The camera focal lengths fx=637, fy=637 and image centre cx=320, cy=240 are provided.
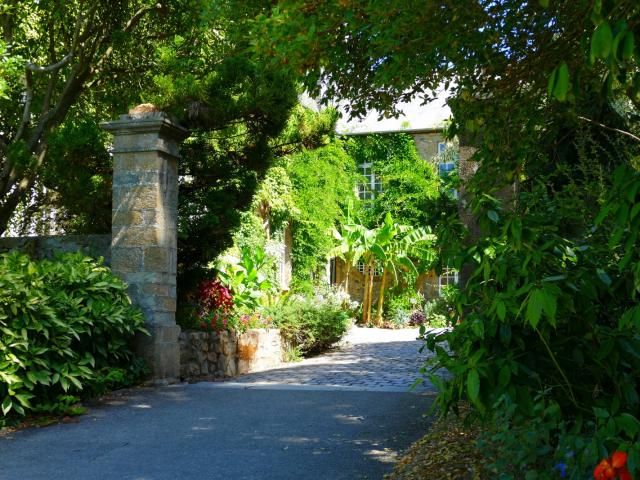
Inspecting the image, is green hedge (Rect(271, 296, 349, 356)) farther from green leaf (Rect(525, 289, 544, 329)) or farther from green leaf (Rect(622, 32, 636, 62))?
green leaf (Rect(622, 32, 636, 62))

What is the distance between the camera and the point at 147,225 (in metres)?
7.22

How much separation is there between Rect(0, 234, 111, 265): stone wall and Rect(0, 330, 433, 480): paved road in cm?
193

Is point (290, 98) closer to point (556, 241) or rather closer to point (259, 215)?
point (556, 241)

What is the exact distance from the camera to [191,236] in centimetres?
845

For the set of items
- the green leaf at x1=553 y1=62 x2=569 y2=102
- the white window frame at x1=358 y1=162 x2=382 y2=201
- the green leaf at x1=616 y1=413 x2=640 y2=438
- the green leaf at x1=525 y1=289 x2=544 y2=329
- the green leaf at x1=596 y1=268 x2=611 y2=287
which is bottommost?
the green leaf at x1=616 y1=413 x2=640 y2=438

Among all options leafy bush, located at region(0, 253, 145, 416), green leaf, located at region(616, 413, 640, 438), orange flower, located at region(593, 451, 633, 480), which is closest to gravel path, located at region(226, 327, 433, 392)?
leafy bush, located at region(0, 253, 145, 416)

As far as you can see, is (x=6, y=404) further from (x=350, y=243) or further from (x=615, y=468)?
(x=350, y=243)

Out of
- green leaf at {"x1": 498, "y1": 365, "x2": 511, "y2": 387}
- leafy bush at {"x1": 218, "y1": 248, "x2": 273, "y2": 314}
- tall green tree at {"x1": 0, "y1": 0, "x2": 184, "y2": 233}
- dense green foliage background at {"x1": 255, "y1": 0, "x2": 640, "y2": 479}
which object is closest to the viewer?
dense green foliage background at {"x1": 255, "y1": 0, "x2": 640, "y2": 479}

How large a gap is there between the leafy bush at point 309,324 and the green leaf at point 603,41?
10.0m

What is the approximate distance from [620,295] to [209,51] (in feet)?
29.1

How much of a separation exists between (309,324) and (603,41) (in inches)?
424

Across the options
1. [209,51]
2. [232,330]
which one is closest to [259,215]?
[209,51]

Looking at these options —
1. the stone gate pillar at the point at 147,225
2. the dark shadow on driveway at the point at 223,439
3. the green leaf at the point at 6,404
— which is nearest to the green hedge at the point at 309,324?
the stone gate pillar at the point at 147,225

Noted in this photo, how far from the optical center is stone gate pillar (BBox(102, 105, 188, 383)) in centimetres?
713
